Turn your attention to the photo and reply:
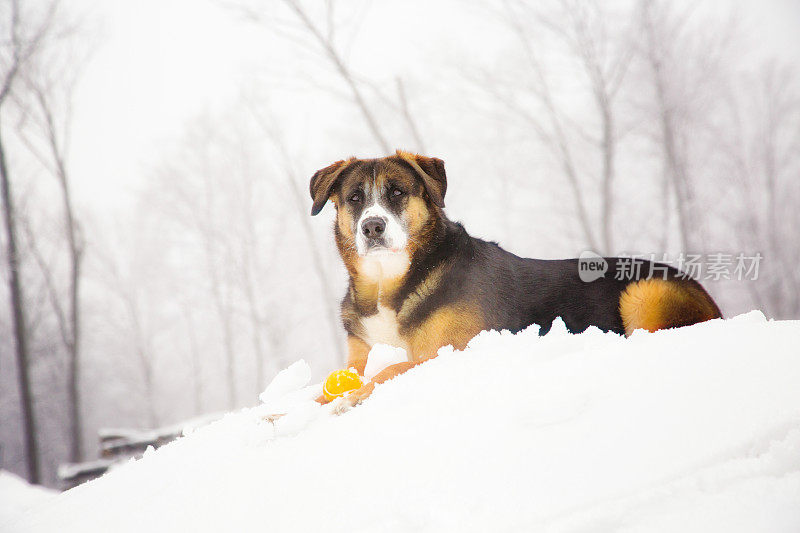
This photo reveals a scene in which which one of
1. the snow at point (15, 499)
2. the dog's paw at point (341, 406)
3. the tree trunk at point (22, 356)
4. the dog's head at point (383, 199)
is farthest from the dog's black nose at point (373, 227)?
the tree trunk at point (22, 356)

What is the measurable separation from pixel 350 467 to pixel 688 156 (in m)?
15.9

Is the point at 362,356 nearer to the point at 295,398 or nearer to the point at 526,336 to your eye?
the point at 295,398

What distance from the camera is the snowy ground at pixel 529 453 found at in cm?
153

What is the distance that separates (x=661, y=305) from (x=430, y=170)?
1.98 metres

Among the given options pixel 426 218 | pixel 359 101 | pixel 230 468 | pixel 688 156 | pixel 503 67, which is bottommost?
pixel 230 468

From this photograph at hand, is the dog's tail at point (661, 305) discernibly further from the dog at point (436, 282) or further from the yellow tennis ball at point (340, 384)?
the yellow tennis ball at point (340, 384)

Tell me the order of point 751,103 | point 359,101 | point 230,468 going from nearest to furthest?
point 230,468, point 359,101, point 751,103

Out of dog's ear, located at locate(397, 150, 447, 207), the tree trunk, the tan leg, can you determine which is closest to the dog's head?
dog's ear, located at locate(397, 150, 447, 207)

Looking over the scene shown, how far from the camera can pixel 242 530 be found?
1807mm

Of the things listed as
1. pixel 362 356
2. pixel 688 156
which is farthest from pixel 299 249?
pixel 362 356

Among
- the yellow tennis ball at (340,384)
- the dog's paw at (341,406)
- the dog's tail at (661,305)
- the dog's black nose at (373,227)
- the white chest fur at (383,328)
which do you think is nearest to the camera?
the dog's paw at (341,406)

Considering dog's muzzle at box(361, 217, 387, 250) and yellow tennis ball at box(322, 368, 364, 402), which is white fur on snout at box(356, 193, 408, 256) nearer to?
dog's muzzle at box(361, 217, 387, 250)

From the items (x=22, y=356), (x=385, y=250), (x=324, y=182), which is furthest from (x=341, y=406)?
(x=22, y=356)

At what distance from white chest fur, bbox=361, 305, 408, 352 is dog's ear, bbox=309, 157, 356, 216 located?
87 centimetres
